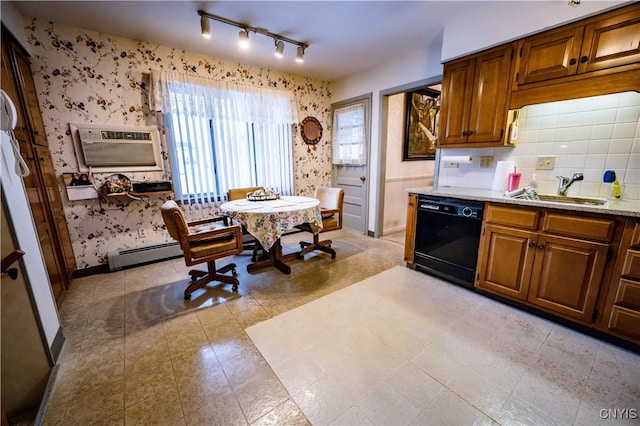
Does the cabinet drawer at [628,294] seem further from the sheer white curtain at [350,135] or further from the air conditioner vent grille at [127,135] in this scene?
the air conditioner vent grille at [127,135]

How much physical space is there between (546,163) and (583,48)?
86 centimetres

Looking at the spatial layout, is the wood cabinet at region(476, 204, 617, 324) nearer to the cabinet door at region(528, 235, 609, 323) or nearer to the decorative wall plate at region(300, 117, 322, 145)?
the cabinet door at region(528, 235, 609, 323)

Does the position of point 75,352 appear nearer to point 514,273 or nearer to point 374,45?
point 514,273

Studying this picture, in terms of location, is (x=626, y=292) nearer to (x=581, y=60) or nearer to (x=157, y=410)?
(x=581, y=60)

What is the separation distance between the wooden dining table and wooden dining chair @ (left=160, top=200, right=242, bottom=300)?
162mm

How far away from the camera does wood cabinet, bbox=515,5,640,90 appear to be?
1.62 m

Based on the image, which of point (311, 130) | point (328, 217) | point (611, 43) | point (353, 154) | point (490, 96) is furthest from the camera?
point (311, 130)

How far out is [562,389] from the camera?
1359 mm

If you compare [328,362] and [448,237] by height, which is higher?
[448,237]

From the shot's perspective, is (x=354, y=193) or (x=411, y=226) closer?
(x=411, y=226)

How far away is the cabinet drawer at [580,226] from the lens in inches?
62.8

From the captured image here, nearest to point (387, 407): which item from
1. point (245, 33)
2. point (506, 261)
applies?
point (506, 261)

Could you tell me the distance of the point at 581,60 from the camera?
1789 millimetres

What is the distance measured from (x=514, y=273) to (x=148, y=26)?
406cm
